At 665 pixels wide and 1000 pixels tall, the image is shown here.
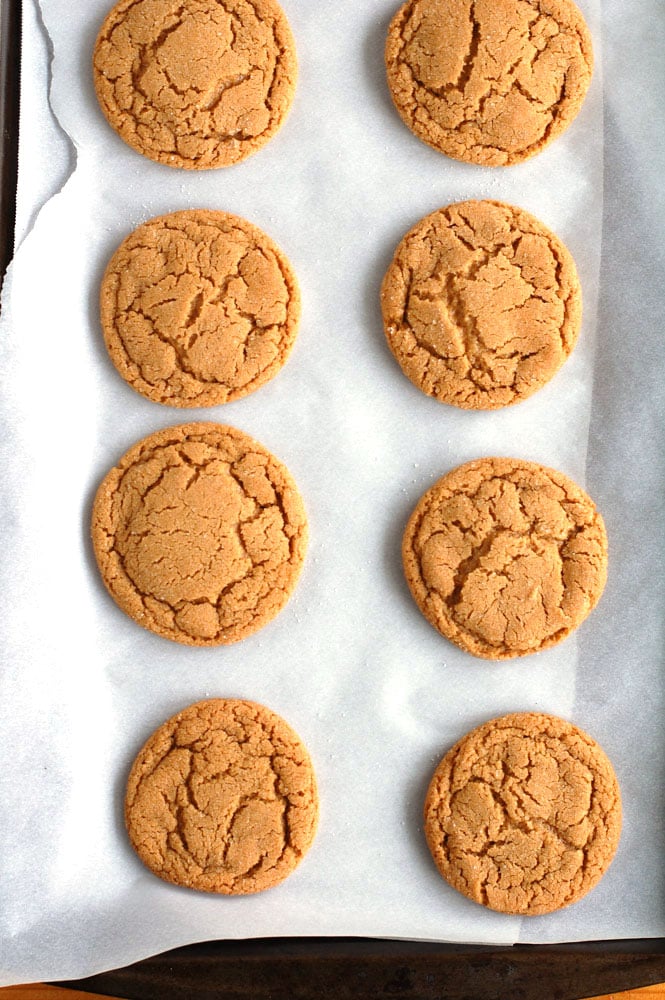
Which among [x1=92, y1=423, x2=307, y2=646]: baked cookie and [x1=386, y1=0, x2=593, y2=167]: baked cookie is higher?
[x1=386, y1=0, x2=593, y2=167]: baked cookie

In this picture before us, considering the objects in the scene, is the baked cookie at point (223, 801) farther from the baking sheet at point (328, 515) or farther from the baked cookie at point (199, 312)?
the baked cookie at point (199, 312)

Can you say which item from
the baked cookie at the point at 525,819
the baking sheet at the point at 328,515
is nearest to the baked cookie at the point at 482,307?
the baking sheet at the point at 328,515

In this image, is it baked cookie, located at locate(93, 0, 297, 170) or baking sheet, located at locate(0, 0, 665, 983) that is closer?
baking sheet, located at locate(0, 0, 665, 983)

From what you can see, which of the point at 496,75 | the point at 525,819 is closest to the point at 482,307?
the point at 496,75

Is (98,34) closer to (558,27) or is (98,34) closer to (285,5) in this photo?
(285,5)

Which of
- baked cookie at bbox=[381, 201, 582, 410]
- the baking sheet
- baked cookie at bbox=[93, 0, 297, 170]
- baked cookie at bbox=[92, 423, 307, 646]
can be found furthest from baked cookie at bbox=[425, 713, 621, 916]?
baked cookie at bbox=[93, 0, 297, 170]

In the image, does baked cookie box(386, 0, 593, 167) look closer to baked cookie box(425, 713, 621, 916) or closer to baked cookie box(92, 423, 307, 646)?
baked cookie box(92, 423, 307, 646)

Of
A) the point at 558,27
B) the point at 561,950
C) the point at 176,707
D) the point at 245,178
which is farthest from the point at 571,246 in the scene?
the point at 561,950
